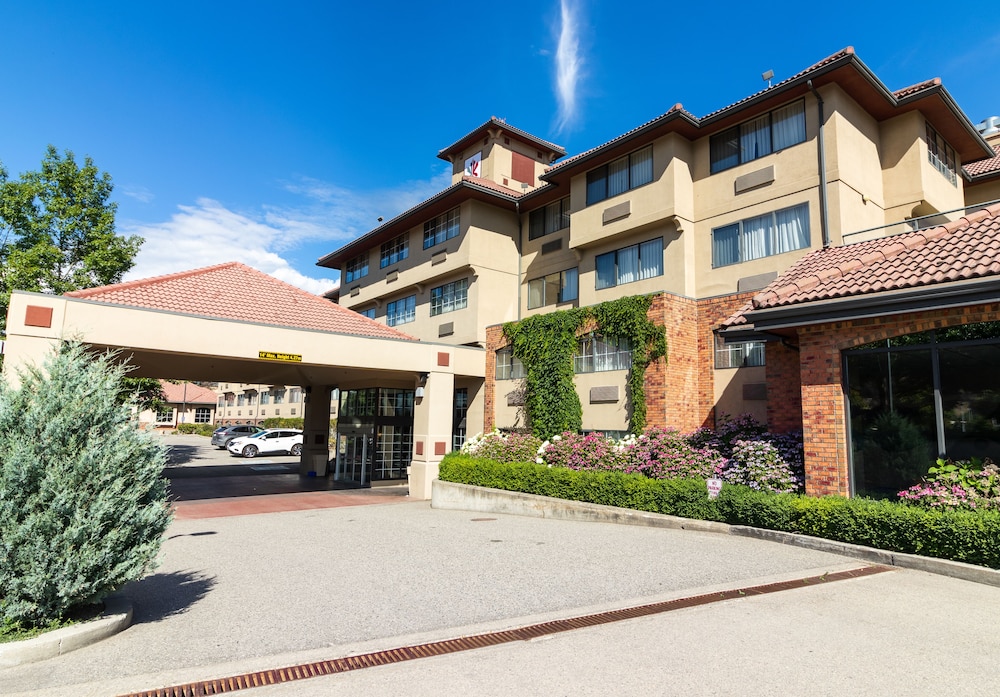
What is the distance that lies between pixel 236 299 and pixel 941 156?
20524mm

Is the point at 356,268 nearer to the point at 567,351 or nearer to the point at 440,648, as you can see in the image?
the point at 567,351

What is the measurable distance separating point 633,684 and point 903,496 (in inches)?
282

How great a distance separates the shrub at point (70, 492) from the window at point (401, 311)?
21.4 meters

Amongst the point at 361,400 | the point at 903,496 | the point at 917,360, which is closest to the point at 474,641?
the point at 903,496

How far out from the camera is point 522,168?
30.3m

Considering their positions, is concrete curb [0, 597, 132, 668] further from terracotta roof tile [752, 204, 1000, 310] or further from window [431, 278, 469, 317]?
window [431, 278, 469, 317]

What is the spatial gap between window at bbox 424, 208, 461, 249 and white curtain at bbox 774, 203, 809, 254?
40.0 feet

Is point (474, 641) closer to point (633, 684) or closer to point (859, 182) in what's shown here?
point (633, 684)

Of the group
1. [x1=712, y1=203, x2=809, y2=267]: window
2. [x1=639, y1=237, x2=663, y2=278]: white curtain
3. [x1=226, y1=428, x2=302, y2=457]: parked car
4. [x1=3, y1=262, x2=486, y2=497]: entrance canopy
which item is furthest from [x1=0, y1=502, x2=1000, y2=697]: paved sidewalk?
[x1=226, y1=428, x2=302, y2=457]: parked car

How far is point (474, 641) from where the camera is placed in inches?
232

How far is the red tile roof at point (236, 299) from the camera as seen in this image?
15.3 metres

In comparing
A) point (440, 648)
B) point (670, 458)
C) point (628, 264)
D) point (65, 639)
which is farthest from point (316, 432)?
point (440, 648)

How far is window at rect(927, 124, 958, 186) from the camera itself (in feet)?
57.0

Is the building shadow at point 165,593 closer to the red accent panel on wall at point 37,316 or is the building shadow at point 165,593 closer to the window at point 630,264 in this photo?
the red accent panel on wall at point 37,316
